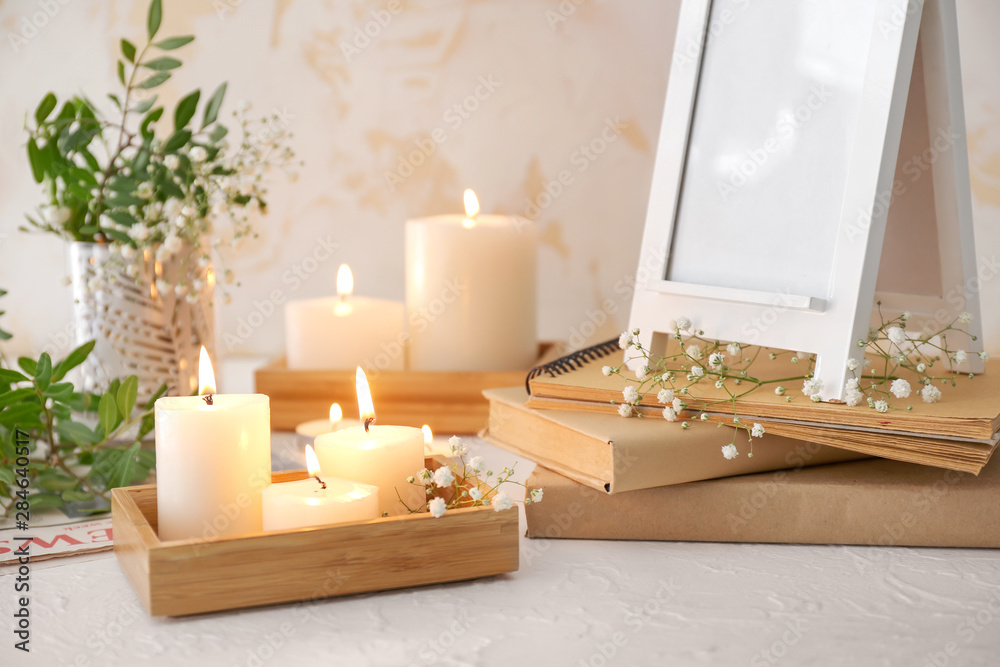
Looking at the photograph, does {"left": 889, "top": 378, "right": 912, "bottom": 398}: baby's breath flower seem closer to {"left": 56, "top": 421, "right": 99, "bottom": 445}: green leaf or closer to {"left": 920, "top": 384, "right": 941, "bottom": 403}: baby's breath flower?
{"left": 920, "top": 384, "right": 941, "bottom": 403}: baby's breath flower

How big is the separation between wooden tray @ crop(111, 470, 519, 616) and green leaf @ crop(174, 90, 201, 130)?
428mm

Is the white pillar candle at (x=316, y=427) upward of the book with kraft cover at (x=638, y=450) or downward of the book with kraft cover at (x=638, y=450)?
downward

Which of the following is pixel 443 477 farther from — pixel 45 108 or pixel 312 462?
pixel 45 108

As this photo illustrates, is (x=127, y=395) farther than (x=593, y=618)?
Yes

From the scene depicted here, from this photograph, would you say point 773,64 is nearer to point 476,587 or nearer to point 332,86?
point 476,587

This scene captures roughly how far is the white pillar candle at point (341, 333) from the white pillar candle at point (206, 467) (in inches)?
16.8

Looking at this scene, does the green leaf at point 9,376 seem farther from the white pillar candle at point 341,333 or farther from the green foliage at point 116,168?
the white pillar candle at point 341,333

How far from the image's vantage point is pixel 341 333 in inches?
39.8

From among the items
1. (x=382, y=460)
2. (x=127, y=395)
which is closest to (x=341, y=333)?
(x=127, y=395)

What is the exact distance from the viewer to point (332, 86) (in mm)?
1229

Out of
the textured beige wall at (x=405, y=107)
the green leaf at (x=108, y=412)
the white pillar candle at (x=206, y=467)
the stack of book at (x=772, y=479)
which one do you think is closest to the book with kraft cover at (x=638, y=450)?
the stack of book at (x=772, y=479)

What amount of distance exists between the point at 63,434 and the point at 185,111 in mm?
339

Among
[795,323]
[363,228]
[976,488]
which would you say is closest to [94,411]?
[363,228]

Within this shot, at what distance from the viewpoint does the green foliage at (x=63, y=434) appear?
26.7 inches
